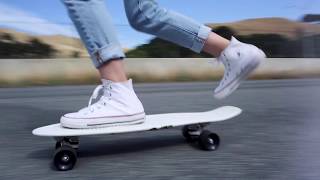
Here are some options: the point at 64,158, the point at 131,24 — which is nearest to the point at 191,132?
the point at 131,24

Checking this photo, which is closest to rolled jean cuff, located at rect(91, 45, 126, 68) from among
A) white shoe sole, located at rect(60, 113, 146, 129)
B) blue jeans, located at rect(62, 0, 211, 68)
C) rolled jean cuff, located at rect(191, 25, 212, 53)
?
blue jeans, located at rect(62, 0, 211, 68)

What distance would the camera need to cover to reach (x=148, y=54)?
13828mm

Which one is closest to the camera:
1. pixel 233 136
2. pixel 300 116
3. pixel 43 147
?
pixel 43 147

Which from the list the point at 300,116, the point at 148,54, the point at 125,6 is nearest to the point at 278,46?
the point at 148,54

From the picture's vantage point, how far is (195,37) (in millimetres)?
2602

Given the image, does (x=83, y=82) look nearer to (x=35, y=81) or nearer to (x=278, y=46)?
(x=35, y=81)

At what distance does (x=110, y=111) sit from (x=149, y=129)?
182mm

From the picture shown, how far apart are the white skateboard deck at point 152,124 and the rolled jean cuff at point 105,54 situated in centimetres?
28

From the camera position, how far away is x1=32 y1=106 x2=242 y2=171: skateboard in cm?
225

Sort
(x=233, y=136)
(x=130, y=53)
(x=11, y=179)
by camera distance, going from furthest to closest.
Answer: (x=130, y=53)
(x=233, y=136)
(x=11, y=179)

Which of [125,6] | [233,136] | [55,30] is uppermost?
[125,6]

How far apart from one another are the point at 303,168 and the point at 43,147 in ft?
3.89

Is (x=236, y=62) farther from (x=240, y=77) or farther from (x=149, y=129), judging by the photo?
(x=149, y=129)

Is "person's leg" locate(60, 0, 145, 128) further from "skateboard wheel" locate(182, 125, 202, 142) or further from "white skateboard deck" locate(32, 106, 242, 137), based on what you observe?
"skateboard wheel" locate(182, 125, 202, 142)
